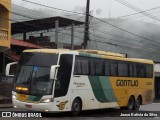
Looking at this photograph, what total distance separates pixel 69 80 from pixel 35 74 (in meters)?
1.60

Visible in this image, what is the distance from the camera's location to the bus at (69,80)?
17.7 meters

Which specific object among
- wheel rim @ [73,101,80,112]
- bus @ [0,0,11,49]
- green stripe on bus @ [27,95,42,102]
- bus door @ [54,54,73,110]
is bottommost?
wheel rim @ [73,101,80,112]

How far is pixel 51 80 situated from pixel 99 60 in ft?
14.2

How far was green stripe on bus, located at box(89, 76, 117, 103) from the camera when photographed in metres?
20.7

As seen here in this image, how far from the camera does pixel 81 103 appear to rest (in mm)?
19688

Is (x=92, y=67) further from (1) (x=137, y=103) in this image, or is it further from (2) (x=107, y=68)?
(1) (x=137, y=103)

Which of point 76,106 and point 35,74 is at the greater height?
point 35,74

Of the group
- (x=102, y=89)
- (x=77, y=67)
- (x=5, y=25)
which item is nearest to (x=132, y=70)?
(x=102, y=89)

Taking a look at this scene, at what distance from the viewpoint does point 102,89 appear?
21.5 meters

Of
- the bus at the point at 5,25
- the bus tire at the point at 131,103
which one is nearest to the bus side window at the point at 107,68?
the bus tire at the point at 131,103

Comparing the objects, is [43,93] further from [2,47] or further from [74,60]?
[2,47]

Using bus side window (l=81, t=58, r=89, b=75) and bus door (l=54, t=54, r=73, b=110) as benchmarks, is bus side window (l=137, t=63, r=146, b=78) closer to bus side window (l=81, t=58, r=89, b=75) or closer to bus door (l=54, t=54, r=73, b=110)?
bus side window (l=81, t=58, r=89, b=75)

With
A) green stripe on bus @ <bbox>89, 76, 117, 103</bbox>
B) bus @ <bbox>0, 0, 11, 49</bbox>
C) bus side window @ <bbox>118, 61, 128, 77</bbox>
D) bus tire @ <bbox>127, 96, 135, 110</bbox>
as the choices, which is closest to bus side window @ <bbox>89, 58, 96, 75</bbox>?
green stripe on bus @ <bbox>89, 76, 117, 103</bbox>

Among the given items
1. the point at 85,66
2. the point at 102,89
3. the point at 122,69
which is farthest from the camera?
the point at 122,69
